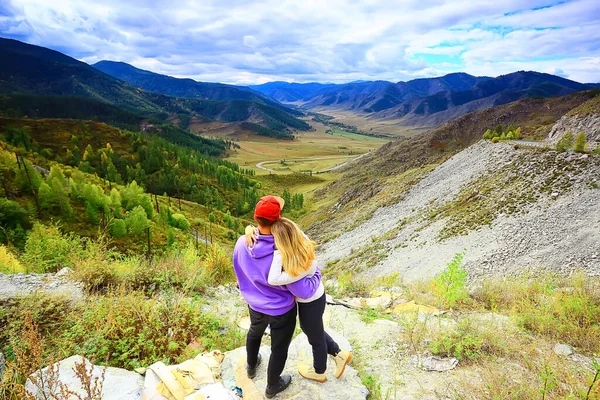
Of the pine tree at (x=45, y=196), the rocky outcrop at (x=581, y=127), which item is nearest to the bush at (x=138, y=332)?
the pine tree at (x=45, y=196)

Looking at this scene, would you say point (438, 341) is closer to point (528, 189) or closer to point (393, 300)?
point (393, 300)

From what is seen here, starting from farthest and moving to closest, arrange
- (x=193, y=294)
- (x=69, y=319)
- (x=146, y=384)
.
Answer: (x=193, y=294) < (x=69, y=319) < (x=146, y=384)

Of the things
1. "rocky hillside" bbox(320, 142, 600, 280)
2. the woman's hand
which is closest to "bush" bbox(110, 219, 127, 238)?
"rocky hillside" bbox(320, 142, 600, 280)

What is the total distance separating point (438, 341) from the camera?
514 centimetres

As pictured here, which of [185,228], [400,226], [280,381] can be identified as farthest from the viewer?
[185,228]

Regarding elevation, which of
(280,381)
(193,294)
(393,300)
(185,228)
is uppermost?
(280,381)

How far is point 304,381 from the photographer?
427cm

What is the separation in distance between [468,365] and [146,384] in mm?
4588

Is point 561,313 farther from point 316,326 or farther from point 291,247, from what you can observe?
point 291,247

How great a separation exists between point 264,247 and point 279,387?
2034mm

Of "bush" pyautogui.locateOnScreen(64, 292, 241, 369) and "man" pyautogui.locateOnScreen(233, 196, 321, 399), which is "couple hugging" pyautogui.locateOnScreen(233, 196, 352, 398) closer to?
"man" pyautogui.locateOnScreen(233, 196, 321, 399)

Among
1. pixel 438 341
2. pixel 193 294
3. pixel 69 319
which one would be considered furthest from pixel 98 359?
pixel 438 341

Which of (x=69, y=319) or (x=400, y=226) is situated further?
(x=400, y=226)

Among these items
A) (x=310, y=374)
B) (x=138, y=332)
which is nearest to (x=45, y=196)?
(x=138, y=332)
